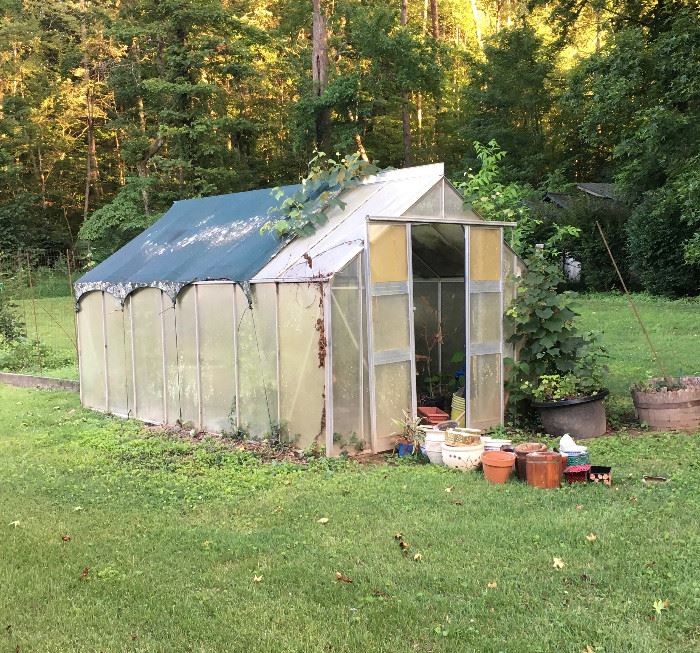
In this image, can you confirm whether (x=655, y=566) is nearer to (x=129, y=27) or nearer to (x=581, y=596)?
(x=581, y=596)

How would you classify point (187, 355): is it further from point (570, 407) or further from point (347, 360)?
point (570, 407)

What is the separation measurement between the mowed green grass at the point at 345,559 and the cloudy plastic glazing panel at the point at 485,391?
147 cm

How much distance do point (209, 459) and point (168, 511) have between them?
1.62 m

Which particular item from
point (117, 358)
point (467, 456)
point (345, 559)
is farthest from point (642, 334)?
point (345, 559)

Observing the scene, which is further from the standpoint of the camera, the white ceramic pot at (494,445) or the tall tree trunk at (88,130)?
the tall tree trunk at (88,130)

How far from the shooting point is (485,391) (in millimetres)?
7730

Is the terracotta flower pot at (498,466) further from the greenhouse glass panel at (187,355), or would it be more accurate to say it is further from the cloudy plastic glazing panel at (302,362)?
the greenhouse glass panel at (187,355)

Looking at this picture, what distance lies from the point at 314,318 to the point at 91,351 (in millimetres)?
4816

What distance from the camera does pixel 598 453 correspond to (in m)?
6.52

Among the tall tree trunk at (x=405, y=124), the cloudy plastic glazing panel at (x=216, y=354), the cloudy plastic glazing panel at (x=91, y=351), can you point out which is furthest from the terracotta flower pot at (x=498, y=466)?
the tall tree trunk at (x=405, y=124)

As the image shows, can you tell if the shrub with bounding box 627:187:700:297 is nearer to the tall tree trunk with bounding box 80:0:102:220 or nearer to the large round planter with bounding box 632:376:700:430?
the large round planter with bounding box 632:376:700:430

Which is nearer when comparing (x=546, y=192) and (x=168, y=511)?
(x=168, y=511)

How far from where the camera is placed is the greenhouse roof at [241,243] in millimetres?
7195

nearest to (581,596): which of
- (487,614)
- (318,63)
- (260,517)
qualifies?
(487,614)
